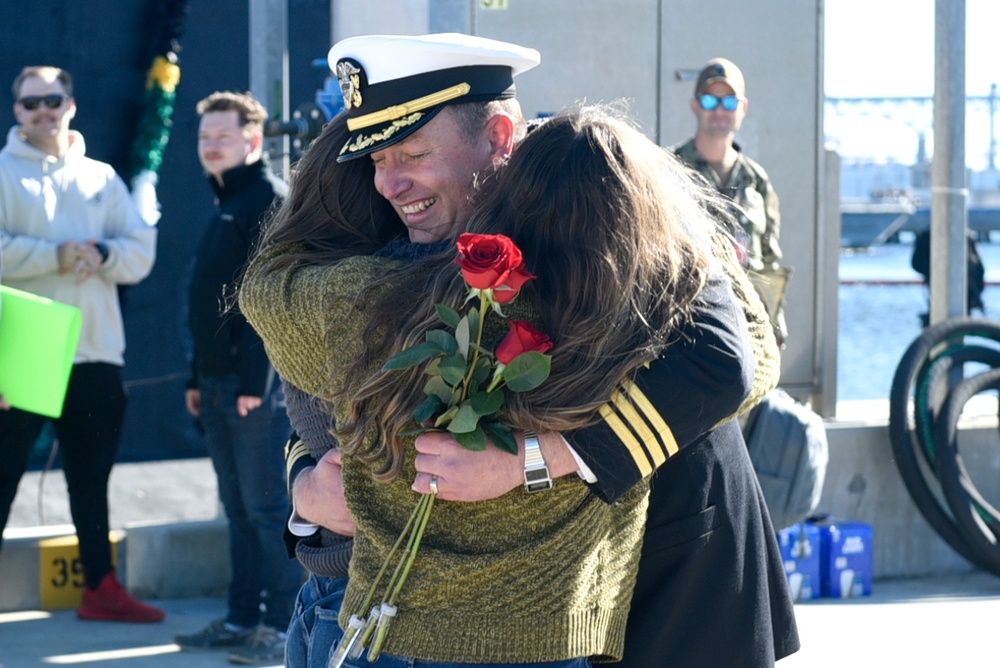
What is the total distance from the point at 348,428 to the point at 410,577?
0.21 m

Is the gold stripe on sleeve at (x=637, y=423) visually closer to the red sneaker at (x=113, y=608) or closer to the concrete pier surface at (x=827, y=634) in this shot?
the concrete pier surface at (x=827, y=634)

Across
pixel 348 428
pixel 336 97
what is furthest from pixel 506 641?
pixel 336 97

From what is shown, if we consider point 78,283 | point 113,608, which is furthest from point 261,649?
point 78,283

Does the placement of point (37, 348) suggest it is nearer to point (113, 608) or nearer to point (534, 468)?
point (113, 608)

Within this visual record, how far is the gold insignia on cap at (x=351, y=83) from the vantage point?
6.75ft

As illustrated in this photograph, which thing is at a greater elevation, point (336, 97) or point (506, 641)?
point (336, 97)

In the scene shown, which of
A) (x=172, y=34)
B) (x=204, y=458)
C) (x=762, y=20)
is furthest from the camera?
(x=204, y=458)

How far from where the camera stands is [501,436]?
172 cm

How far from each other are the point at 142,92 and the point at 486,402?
5.90 m

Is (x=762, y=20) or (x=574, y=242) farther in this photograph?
(x=762, y=20)

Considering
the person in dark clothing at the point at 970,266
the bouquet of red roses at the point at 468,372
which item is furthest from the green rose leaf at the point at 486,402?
the person in dark clothing at the point at 970,266

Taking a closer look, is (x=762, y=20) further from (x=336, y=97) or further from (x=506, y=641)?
(x=506, y=641)

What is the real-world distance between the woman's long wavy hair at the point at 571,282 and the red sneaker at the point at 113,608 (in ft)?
12.3

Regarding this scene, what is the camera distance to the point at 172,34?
7051 millimetres
